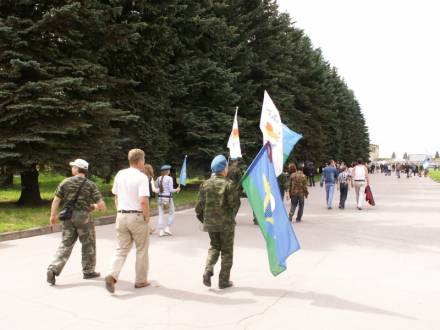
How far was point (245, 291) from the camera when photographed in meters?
6.39

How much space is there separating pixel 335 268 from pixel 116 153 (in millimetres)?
13482

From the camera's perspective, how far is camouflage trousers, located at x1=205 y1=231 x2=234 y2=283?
6.54 meters

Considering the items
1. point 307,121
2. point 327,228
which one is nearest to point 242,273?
point 327,228

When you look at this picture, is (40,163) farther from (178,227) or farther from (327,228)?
(327,228)

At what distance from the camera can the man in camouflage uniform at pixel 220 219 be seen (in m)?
6.54

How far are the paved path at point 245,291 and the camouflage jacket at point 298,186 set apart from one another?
3790mm

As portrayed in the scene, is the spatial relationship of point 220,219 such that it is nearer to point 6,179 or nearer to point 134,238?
point 134,238

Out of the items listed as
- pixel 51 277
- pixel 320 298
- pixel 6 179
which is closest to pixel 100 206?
pixel 51 277

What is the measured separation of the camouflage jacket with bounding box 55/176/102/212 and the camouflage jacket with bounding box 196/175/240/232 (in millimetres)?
1607

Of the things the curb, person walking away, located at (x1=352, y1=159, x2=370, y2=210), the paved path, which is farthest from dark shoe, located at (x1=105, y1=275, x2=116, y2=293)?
person walking away, located at (x1=352, y1=159, x2=370, y2=210)

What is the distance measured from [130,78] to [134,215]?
14.7 metres

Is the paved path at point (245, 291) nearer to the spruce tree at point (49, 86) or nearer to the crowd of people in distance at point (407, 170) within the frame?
the spruce tree at point (49, 86)

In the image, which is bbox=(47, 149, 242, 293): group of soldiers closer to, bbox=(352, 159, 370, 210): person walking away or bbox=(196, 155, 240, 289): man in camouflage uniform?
bbox=(196, 155, 240, 289): man in camouflage uniform

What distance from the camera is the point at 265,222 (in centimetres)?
629
